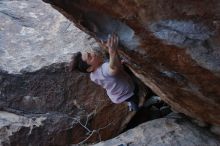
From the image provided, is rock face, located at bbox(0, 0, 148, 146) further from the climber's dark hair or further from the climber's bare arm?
the climber's bare arm

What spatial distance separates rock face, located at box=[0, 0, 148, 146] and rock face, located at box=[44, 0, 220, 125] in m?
2.17

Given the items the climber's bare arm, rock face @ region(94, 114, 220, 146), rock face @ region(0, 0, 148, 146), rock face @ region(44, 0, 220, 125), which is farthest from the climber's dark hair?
rock face @ region(0, 0, 148, 146)

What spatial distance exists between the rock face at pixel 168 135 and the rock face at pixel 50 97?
3.43ft

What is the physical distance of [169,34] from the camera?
3682 millimetres

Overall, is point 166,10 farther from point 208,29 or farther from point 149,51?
point 149,51

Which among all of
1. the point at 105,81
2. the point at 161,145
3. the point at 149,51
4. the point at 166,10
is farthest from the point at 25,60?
the point at 166,10

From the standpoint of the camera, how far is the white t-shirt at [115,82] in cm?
499

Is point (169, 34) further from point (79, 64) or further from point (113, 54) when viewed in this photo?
point (79, 64)

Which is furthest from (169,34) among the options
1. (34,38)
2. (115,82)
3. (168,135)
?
(34,38)

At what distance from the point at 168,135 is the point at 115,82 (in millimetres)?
Result: 980

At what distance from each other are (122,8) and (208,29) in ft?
2.26

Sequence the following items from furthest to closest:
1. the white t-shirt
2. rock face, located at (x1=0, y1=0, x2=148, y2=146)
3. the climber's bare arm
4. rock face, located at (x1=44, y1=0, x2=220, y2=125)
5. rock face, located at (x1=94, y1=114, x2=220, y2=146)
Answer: rock face, located at (x1=0, y1=0, x2=148, y2=146) < rock face, located at (x1=94, y1=114, x2=220, y2=146) < the white t-shirt < the climber's bare arm < rock face, located at (x1=44, y1=0, x2=220, y2=125)

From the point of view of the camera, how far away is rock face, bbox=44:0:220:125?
3416 millimetres

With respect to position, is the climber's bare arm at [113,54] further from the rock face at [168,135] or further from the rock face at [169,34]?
→ the rock face at [168,135]
